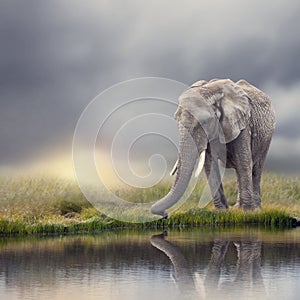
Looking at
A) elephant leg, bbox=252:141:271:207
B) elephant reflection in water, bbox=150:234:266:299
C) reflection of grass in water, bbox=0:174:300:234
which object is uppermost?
elephant leg, bbox=252:141:271:207

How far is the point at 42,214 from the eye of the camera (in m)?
18.9

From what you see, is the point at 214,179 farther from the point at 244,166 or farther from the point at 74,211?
the point at 74,211

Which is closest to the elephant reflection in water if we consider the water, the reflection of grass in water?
the water

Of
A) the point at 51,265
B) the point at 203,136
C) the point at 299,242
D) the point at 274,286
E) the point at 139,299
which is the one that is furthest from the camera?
the point at 203,136

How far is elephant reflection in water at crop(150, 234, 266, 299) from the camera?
9.62 m

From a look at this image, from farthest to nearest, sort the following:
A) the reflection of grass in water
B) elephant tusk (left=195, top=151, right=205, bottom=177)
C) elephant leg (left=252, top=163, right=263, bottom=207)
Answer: elephant leg (left=252, top=163, right=263, bottom=207) < elephant tusk (left=195, top=151, right=205, bottom=177) < the reflection of grass in water

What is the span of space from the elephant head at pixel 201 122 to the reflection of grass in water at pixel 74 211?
155 cm

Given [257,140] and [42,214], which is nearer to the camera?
[42,214]

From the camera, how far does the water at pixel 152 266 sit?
9695mm

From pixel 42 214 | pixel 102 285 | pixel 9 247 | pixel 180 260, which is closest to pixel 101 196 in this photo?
pixel 42 214

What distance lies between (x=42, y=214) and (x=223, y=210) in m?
4.94

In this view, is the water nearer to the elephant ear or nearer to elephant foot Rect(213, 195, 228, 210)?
the elephant ear

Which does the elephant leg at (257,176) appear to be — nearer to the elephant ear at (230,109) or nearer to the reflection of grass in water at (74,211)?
the reflection of grass in water at (74,211)

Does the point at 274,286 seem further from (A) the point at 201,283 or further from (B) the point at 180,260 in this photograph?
(B) the point at 180,260
